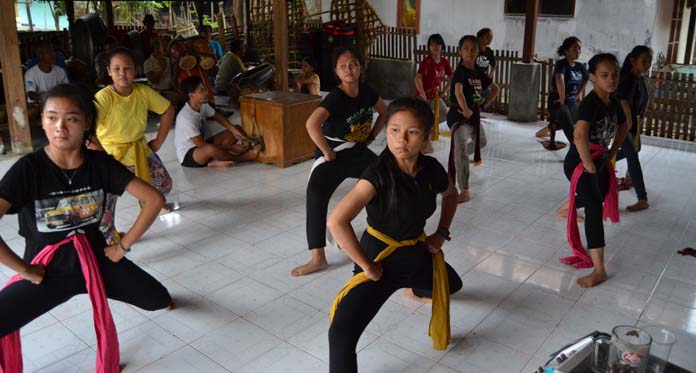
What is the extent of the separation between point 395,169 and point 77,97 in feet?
4.55

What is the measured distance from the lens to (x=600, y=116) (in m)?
3.80

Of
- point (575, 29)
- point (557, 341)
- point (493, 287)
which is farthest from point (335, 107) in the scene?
point (575, 29)

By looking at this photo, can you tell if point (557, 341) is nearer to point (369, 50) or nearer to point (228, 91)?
point (228, 91)

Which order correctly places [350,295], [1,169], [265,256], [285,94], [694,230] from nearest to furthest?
[350,295]
[265,256]
[694,230]
[1,169]
[285,94]

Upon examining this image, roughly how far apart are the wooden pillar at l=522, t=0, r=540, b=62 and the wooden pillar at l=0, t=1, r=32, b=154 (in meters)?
6.52

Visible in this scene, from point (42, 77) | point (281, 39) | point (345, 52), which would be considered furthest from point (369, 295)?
point (42, 77)

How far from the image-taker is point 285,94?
7.20m

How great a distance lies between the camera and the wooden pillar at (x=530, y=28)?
8.76 metres

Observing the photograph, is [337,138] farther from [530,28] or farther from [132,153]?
[530,28]

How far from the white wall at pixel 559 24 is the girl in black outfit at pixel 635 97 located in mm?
8453

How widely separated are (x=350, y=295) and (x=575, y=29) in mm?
12575

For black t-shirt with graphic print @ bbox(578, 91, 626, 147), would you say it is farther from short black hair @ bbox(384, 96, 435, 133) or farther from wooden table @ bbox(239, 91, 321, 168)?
wooden table @ bbox(239, 91, 321, 168)

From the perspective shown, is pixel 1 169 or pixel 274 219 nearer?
pixel 274 219

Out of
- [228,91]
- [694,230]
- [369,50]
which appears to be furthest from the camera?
[369,50]
